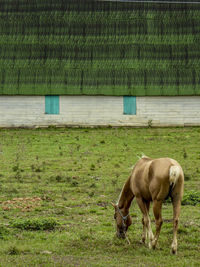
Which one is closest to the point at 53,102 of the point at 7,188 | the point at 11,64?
the point at 11,64

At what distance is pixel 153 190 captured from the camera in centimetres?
990

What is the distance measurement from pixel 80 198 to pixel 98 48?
21988 mm

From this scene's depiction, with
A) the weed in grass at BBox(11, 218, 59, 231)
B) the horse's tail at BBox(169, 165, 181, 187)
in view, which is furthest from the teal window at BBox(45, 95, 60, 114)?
the horse's tail at BBox(169, 165, 181, 187)

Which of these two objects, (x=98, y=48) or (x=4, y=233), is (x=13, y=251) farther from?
(x=98, y=48)

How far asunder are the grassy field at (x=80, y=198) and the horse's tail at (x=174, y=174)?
4.55ft

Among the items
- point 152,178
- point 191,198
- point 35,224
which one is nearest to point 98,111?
point 191,198

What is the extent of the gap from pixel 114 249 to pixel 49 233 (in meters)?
2.06

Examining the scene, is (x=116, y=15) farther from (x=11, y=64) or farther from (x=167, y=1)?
(x=11, y=64)

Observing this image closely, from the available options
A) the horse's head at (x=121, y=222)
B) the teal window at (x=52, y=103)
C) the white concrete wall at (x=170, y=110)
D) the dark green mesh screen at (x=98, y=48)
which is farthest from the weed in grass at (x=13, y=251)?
the white concrete wall at (x=170, y=110)

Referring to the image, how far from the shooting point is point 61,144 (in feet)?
89.1

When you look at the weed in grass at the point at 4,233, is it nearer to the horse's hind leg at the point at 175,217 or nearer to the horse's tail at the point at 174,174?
the horse's hind leg at the point at 175,217

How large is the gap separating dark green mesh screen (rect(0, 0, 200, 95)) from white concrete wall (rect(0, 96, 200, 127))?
1.87ft

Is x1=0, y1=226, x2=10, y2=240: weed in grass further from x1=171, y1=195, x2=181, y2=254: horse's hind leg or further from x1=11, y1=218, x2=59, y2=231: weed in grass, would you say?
x1=171, y1=195, x2=181, y2=254: horse's hind leg

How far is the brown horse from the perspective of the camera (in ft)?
31.8
